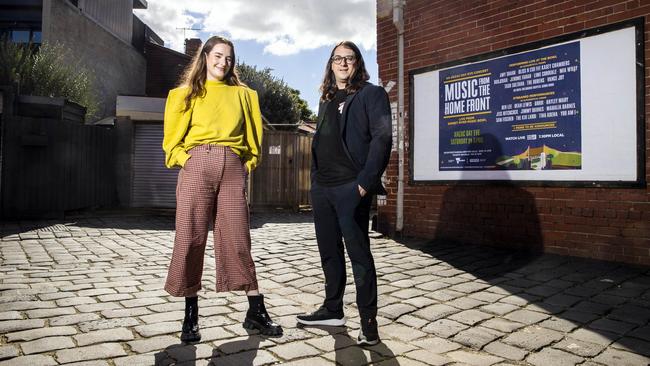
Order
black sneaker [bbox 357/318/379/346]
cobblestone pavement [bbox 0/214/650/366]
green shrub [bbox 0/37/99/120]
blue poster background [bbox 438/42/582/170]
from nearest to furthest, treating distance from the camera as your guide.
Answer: cobblestone pavement [bbox 0/214/650/366] < black sneaker [bbox 357/318/379/346] < blue poster background [bbox 438/42/582/170] < green shrub [bbox 0/37/99/120]

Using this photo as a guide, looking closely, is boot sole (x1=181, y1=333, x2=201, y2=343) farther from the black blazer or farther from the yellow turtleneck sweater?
the black blazer

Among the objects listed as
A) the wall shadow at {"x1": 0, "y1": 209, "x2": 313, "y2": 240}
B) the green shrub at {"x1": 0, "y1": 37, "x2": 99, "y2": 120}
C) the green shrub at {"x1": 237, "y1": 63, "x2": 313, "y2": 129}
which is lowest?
the wall shadow at {"x1": 0, "y1": 209, "x2": 313, "y2": 240}

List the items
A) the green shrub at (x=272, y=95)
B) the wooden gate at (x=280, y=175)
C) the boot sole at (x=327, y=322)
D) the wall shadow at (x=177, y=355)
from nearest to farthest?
the wall shadow at (x=177, y=355)
the boot sole at (x=327, y=322)
the wooden gate at (x=280, y=175)
the green shrub at (x=272, y=95)

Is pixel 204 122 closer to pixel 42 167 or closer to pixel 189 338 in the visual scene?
pixel 189 338

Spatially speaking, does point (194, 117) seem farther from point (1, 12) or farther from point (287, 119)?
A: point (287, 119)

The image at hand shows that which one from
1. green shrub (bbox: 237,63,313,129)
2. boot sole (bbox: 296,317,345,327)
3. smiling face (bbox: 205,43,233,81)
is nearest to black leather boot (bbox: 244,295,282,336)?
boot sole (bbox: 296,317,345,327)

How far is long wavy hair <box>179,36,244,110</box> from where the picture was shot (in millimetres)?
2891

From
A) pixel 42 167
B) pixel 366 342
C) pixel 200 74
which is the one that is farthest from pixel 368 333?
pixel 42 167

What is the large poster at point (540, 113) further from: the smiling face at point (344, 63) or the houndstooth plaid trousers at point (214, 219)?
the houndstooth plaid trousers at point (214, 219)

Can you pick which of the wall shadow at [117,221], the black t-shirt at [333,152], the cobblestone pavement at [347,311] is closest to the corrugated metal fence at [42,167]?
the wall shadow at [117,221]

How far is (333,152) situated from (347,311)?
1.31 metres

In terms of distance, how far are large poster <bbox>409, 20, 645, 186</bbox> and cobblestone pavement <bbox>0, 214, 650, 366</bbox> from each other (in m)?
1.10

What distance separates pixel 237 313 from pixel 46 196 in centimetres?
773

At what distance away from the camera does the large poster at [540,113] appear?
492 centimetres
